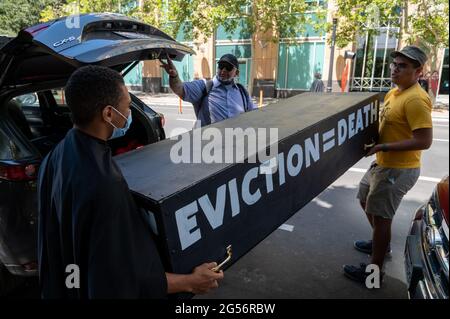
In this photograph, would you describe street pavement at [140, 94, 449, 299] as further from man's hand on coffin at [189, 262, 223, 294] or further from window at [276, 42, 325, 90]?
window at [276, 42, 325, 90]

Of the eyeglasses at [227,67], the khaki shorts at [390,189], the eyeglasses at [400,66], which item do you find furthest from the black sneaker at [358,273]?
the eyeglasses at [227,67]

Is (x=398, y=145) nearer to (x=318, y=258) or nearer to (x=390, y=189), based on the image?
(x=390, y=189)

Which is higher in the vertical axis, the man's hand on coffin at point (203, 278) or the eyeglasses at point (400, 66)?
the eyeglasses at point (400, 66)

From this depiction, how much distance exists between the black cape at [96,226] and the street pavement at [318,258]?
1508mm

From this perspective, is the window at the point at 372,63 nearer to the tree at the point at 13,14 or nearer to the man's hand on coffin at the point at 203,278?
the tree at the point at 13,14

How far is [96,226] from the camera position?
3.58 feet

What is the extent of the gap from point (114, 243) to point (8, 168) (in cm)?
131

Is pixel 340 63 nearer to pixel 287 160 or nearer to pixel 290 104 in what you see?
A: pixel 290 104

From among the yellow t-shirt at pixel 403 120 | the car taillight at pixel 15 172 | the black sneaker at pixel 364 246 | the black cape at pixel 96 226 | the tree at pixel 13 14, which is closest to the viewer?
the black cape at pixel 96 226

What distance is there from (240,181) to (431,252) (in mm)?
1145

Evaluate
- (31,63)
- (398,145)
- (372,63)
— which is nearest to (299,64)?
(372,63)

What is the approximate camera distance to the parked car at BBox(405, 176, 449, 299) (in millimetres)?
1646

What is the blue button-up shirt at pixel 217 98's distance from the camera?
10.3 feet
